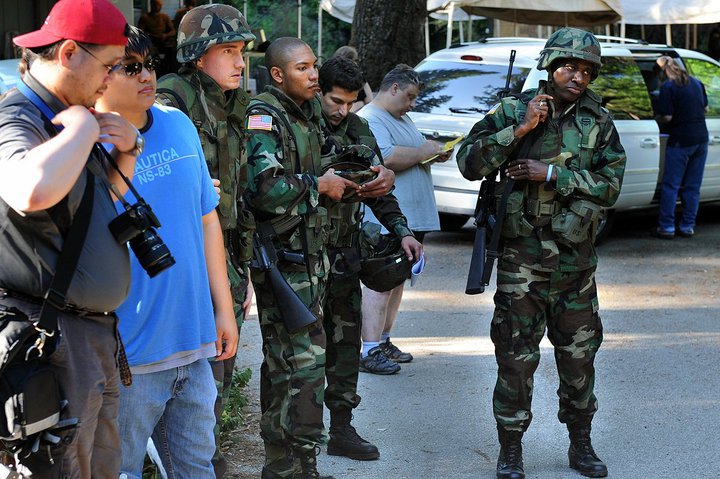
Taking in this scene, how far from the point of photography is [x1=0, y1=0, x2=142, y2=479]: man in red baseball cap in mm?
2574

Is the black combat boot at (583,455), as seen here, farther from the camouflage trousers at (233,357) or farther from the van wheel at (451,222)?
the van wheel at (451,222)

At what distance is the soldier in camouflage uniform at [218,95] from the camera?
415cm

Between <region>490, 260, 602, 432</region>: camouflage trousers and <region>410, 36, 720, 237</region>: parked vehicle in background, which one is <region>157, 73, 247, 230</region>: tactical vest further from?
<region>410, 36, 720, 237</region>: parked vehicle in background

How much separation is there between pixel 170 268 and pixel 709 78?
10531mm

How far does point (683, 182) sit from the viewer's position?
1211 centimetres

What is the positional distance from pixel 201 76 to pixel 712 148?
943cm

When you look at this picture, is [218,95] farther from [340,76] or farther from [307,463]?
[307,463]

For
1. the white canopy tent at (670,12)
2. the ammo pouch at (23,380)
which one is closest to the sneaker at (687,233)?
the white canopy tent at (670,12)

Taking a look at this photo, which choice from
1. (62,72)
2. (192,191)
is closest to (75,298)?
(62,72)

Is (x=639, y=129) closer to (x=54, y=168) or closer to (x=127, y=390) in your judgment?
(x=127, y=390)

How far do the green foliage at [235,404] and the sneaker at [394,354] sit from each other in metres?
1.10

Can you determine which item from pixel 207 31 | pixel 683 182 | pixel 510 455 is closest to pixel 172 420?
pixel 207 31

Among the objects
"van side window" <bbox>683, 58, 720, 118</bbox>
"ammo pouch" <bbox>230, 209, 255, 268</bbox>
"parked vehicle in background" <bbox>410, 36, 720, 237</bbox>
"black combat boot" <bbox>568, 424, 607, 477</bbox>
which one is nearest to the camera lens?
"ammo pouch" <bbox>230, 209, 255, 268</bbox>

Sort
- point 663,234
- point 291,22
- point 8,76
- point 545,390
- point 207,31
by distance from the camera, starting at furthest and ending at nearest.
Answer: point 291,22 → point 663,234 → point 8,76 → point 545,390 → point 207,31
